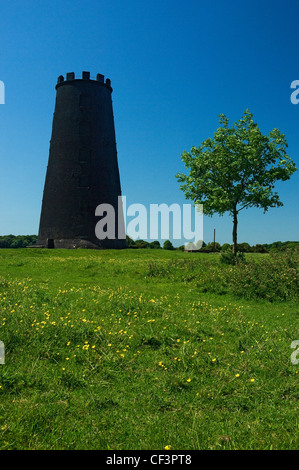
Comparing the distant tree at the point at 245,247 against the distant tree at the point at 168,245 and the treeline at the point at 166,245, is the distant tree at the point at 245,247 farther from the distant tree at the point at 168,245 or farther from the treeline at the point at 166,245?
the distant tree at the point at 168,245

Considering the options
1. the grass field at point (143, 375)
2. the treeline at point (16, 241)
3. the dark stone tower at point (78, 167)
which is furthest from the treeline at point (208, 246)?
the grass field at point (143, 375)

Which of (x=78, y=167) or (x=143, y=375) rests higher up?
(x=78, y=167)

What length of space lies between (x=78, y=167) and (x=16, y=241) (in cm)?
2380

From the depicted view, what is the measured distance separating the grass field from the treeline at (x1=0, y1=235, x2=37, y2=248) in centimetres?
4693

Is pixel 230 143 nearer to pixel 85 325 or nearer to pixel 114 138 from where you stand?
pixel 114 138

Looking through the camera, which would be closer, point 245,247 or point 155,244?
point 245,247

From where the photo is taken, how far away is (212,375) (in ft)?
19.9

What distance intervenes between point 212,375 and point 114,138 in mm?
38981

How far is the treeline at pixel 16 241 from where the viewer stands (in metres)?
55.5

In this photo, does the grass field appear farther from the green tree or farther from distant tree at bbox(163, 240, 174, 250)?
distant tree at bbox(163, 240, 174, 250)

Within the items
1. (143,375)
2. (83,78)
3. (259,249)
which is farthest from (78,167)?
(143,375)

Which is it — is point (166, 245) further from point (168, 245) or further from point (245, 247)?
point (245, 247)

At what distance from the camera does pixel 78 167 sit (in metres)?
38.5
